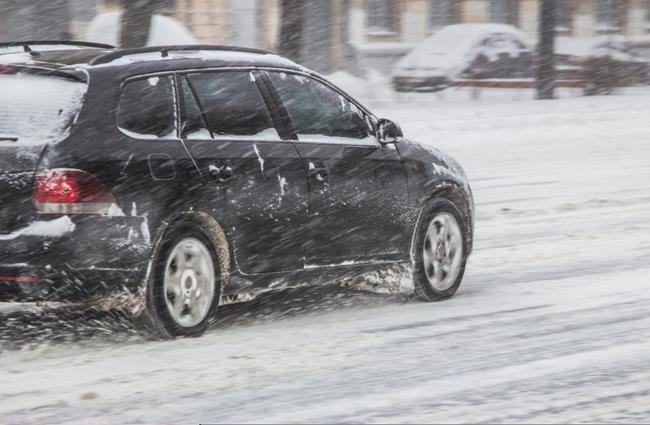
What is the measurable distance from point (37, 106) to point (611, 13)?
46.2 meters

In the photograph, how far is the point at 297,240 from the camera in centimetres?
909

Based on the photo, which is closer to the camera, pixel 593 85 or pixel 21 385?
pixel 21 385

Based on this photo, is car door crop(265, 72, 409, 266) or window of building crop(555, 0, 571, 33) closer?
car door crop(265, 72, 409, 266)

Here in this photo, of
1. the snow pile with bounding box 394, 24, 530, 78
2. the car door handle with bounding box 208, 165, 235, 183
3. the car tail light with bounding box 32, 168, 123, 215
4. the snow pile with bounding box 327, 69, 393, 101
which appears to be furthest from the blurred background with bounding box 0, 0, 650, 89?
the car tail light with bounding box 32, 168, 123, 215

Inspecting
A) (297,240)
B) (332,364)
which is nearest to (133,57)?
(297,240)

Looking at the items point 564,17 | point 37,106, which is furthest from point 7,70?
point 564,17

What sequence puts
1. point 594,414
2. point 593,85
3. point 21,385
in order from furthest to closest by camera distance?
point 593,85
point 21,385
point 594,414

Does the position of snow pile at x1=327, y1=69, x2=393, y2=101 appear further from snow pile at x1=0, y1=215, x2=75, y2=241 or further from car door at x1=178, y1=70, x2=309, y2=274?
snow pile at x1=0, y1=215, x2=75, y2=241

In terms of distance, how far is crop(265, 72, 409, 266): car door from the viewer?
30.3ft

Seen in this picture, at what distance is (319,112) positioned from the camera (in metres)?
9.55

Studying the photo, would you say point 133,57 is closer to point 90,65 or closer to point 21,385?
point 90,65

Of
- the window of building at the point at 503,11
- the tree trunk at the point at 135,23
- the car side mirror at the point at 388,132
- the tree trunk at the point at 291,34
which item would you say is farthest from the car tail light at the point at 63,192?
the window of building at the point at 503,11

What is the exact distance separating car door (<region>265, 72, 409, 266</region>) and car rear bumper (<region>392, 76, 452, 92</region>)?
86.0 ft

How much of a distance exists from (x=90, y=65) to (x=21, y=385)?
1.88m
